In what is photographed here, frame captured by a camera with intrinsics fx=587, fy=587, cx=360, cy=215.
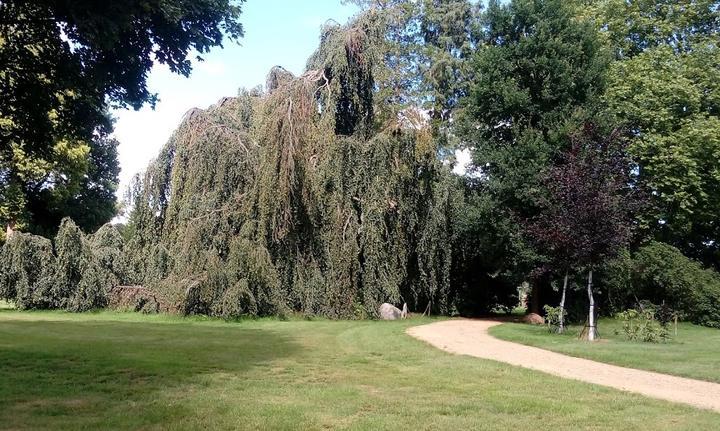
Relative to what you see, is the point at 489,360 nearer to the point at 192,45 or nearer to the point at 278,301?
the point at 192,45

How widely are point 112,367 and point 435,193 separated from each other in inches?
615

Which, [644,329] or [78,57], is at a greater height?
[78,57]

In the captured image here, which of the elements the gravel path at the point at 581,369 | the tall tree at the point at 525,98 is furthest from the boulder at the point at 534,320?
the gravel path at the point at 581,369

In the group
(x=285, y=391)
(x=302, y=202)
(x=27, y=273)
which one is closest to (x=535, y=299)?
(x=302, y=202)

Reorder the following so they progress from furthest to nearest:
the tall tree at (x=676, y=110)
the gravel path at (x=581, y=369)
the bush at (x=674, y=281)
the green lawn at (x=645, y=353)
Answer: the tall tree at (x=676, y=110), the bush at (x=674, y=281), the green lawn at (x=645, y=353), the gravel path at (x=581, y=369)

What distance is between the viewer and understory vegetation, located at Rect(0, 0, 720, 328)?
58.9ft

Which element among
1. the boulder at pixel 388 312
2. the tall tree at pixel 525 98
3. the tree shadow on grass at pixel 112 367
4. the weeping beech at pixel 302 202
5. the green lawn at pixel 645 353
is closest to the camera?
the tree shadow on grass at pixel 112 367

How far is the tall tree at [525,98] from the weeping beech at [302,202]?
233cm

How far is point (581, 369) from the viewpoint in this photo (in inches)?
375

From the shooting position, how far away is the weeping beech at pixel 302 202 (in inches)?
722

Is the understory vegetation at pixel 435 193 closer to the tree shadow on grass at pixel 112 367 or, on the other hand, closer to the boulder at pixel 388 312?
the boulder at pixel 388 312

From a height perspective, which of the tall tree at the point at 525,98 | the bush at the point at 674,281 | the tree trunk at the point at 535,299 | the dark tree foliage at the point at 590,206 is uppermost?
the tall tree at the point at 525,98

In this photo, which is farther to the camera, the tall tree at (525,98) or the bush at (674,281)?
the bush at (674,281)

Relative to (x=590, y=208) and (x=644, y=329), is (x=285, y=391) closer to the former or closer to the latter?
(x=590, y=208)
